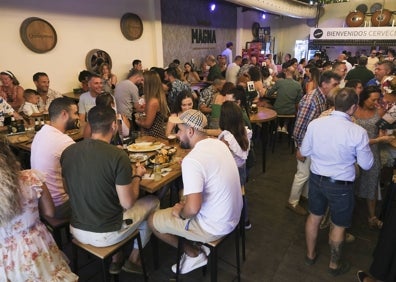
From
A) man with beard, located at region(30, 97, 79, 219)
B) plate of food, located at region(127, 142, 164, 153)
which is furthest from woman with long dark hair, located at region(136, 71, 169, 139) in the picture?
man with beard, located at region(30, 97, 79, 219)

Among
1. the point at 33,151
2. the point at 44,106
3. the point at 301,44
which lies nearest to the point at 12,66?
the point at 44,106

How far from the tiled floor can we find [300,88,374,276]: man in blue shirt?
0.84ft

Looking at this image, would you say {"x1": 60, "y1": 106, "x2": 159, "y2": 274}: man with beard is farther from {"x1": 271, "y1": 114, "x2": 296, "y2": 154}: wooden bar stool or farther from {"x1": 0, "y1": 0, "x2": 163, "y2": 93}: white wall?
{"x1": 0, "y1": 0, "x2": 163, "y2": 93}: white wall

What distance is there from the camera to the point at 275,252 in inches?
103

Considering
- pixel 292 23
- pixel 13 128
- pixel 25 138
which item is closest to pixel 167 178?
pixel 25 138

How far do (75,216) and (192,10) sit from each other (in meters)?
7.62

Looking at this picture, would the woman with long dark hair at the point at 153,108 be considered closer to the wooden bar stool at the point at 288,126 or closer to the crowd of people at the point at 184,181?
the crowd of people at the point at 184,181

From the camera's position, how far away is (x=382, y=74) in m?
4.42

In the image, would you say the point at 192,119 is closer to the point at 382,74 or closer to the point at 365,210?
the point at 365,210

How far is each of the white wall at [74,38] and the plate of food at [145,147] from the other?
3389 mm

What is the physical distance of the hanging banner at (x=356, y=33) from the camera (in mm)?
9219

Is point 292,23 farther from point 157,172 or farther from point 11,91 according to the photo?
point 157,172

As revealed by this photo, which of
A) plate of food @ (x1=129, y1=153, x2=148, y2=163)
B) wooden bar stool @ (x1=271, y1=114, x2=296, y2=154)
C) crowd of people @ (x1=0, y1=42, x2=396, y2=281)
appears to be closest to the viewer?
crowd of people @ (x1=0, y1=42, x2=396, y2=281)

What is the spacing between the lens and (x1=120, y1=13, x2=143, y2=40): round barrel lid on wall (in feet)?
20.6
